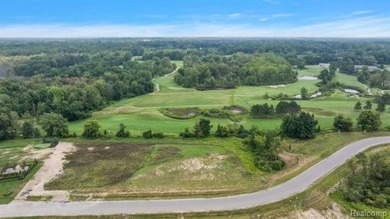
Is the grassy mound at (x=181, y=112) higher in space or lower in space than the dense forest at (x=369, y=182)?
lower

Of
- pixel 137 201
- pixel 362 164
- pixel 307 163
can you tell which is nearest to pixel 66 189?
pixel 137 201

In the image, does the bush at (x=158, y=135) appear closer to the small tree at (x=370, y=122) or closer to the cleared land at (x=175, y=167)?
the cleared land at (x=175, y=167)

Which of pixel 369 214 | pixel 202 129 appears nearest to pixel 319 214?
pixel 369 214

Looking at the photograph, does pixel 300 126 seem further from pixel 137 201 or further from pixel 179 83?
pixel 179 83

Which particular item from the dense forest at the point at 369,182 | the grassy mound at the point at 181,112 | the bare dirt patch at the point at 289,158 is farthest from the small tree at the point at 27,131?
the dense forest at the point at 369,182

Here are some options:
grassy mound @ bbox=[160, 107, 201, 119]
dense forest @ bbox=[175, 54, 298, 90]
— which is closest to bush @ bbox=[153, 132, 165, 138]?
grassy mound @ bbox=[160, 107, 201, 119]

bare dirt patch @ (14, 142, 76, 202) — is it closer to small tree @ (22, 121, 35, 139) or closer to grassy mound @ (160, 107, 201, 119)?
small tree @ (22, 121, 35, 139)
